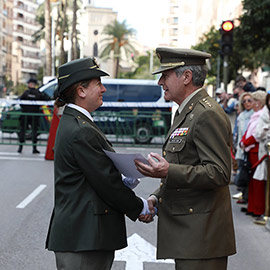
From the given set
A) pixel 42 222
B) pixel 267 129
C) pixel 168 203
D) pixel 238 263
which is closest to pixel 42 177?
pixel 42 222

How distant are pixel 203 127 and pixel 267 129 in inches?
232

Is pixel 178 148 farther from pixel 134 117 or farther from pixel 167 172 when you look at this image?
pixel 134 117

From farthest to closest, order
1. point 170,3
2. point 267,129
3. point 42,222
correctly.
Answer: point 170,3 → point 267,129 → point 42,222

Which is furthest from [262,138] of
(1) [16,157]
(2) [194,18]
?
(2) [194,18]

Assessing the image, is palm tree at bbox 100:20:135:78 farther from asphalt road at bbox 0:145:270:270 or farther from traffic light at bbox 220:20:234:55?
asphalt road at bbox 0:145:270:270

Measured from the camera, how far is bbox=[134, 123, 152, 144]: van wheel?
20469 millimetres

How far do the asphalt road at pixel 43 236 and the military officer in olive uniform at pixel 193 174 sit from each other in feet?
9.81

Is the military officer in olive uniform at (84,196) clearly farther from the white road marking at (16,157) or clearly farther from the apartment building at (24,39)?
the apartment building at (24,39)

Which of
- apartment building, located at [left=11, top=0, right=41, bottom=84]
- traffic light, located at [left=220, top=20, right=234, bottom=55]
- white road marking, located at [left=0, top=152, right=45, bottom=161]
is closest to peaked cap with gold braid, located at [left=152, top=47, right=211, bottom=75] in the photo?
traffic light, located at [left=220, top=20, right=234, bottom=55]

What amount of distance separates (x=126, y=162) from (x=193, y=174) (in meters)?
0.39

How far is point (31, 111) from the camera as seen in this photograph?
18625mm

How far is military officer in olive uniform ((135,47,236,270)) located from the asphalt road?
2.99 m

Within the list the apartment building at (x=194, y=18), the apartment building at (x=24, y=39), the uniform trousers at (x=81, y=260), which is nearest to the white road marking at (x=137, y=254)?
the uniform trousers at (x=81, y=260)

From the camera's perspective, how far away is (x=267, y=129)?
9.20 meters
